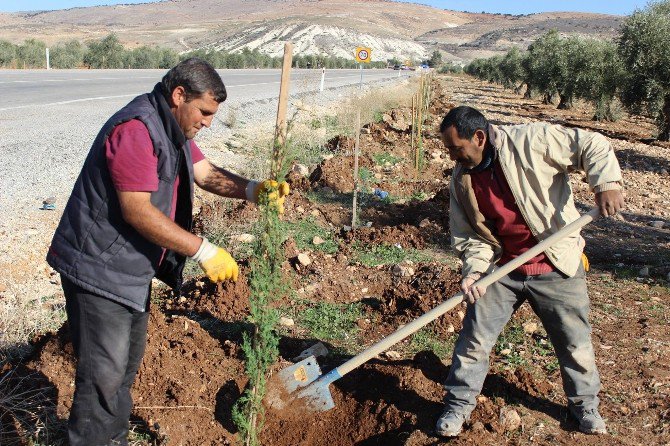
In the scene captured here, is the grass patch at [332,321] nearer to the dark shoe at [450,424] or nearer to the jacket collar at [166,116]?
the dark shoe at [450,424]

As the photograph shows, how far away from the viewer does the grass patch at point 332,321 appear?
15.8 ft

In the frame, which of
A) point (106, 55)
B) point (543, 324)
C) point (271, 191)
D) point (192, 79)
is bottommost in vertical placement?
point (543, 324)

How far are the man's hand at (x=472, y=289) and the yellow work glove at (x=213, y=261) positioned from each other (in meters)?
1.26

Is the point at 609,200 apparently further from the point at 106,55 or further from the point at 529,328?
the point at 106,55

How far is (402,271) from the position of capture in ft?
19.5

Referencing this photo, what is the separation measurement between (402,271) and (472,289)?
8.79 ft

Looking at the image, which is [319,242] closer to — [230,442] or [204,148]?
[230,442]

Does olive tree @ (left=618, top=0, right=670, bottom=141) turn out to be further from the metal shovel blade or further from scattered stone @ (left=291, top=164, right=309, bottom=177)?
the metal shovel blade

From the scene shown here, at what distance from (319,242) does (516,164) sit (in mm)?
3757

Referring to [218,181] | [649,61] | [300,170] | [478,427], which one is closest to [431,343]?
[478,427]

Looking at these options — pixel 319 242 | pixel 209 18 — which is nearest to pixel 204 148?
pixel 319 242

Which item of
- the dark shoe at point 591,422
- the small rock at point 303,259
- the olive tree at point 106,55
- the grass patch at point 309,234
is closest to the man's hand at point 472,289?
the dark shoe at point 591,422

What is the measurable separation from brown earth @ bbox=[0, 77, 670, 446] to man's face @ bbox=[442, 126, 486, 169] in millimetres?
1459

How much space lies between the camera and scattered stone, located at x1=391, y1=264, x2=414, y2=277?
592 centimetres
